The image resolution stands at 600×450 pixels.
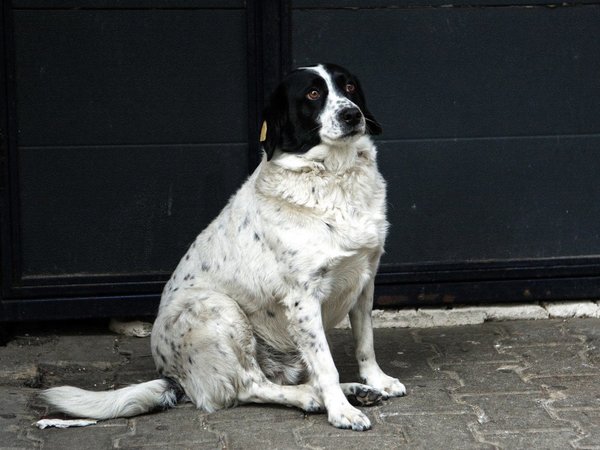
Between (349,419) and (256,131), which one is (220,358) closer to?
(349,419)

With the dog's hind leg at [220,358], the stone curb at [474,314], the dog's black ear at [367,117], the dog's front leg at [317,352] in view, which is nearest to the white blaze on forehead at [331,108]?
the dog's black ear at [367,117]

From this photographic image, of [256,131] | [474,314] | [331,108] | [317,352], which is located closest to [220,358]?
[317,352]

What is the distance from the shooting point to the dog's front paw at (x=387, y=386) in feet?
15.4

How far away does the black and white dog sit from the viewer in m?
4.44

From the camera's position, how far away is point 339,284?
457 centimetres

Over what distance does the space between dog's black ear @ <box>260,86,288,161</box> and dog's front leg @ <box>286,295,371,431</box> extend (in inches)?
25.8

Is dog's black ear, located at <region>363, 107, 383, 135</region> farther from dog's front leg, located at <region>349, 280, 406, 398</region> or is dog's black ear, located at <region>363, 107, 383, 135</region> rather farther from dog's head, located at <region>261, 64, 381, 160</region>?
dog's front leg, located at <region>349, 280, 406, 398</region>

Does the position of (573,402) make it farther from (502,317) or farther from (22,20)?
(22,20)

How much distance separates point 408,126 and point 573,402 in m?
1.75

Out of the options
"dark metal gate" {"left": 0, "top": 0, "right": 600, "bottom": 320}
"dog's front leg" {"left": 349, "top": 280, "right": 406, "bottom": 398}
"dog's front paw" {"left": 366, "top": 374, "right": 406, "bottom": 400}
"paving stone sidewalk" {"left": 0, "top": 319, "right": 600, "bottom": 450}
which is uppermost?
"dark metal gate" {"left": 0, "top": 0, "right": 600, "bottom": 320}

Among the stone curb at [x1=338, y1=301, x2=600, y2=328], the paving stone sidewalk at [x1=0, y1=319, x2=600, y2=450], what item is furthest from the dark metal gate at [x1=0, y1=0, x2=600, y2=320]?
the paving stone sidewalk at [x1=0, y1=319, x2=600, y2=450]

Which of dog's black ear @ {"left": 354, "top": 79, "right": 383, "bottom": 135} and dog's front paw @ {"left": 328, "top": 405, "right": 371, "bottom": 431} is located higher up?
dog's black ear @ {"left": 354, "top": 79, "right": 383, "bottom": 135}

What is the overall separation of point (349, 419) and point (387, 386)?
0.45m

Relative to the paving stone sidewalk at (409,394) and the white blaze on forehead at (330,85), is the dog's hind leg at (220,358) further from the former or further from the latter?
the white blaze on forehead at (330,85)
